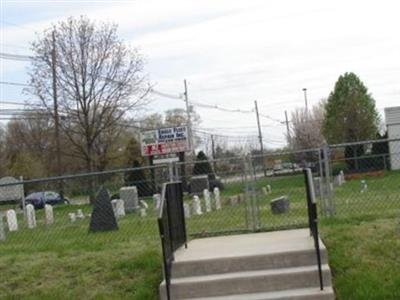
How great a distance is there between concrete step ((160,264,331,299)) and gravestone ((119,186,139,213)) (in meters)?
12.1

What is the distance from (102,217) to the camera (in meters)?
16.6

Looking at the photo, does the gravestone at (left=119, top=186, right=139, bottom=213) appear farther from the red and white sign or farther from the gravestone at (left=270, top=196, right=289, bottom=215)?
the red and white sign

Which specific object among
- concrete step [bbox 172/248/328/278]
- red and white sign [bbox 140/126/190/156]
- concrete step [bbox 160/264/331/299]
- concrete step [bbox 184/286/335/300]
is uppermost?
red and white sign [bbox 140/126/190/156]

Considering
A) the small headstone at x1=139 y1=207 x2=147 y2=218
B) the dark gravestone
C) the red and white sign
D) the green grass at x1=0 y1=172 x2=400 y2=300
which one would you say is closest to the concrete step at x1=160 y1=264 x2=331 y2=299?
the green grass at x1=0 y1=172 x2=400 y2=300

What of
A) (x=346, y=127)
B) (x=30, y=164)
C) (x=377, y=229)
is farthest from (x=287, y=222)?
(x=30, y=164)

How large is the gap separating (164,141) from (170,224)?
30.6 metres

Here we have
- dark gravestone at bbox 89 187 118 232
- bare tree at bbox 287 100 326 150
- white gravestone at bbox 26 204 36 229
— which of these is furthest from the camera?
bare tree at bbox 287 100 326 150

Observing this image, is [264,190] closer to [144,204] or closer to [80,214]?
[144,204]

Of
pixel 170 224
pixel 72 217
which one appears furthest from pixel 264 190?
pixel 170 224

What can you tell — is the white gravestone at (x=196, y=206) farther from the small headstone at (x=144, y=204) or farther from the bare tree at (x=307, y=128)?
the bare tree at (x=307, y=128)

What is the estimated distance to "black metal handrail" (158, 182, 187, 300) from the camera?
902 centimetres

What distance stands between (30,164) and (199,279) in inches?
2200

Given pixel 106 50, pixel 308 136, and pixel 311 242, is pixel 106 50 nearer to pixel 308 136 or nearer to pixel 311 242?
pixel 311 242

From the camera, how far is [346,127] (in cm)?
5538
